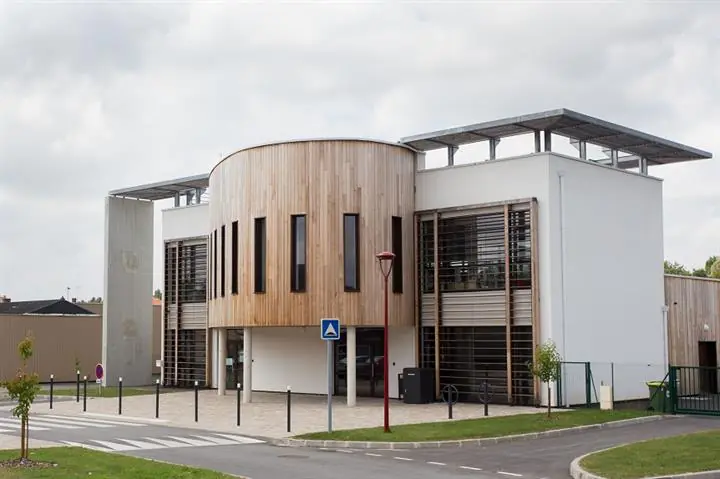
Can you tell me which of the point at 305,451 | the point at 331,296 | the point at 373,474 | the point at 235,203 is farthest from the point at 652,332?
the point at 373,474

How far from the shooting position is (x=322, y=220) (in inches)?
1150

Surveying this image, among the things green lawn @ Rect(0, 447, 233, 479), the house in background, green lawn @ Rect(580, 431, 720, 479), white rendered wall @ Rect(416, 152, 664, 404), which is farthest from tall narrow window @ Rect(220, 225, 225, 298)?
green lawn @ Rect(580, 431, 720, 479)

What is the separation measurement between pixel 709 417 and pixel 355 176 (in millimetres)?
12724

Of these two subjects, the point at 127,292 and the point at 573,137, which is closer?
the point at 573,137

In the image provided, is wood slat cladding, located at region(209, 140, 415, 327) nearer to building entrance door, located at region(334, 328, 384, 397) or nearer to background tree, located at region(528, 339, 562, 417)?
building entrance door, located at region(334, 328, 384, 397)

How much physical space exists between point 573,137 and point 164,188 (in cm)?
1956

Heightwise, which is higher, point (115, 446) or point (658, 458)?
point (658, 458)

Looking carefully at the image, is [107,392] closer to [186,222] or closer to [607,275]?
[186,222]

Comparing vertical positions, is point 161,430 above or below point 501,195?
below

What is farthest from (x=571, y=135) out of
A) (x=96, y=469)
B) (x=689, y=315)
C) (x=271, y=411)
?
(x=96, y=469)

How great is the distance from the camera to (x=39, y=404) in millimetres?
31156

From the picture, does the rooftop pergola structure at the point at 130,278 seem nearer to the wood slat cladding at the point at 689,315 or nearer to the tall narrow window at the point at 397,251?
the tall narrow window at the point at 397,251

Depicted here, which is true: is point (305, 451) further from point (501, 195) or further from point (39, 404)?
point (39, 404)

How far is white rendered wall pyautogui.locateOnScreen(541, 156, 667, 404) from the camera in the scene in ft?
91.9
